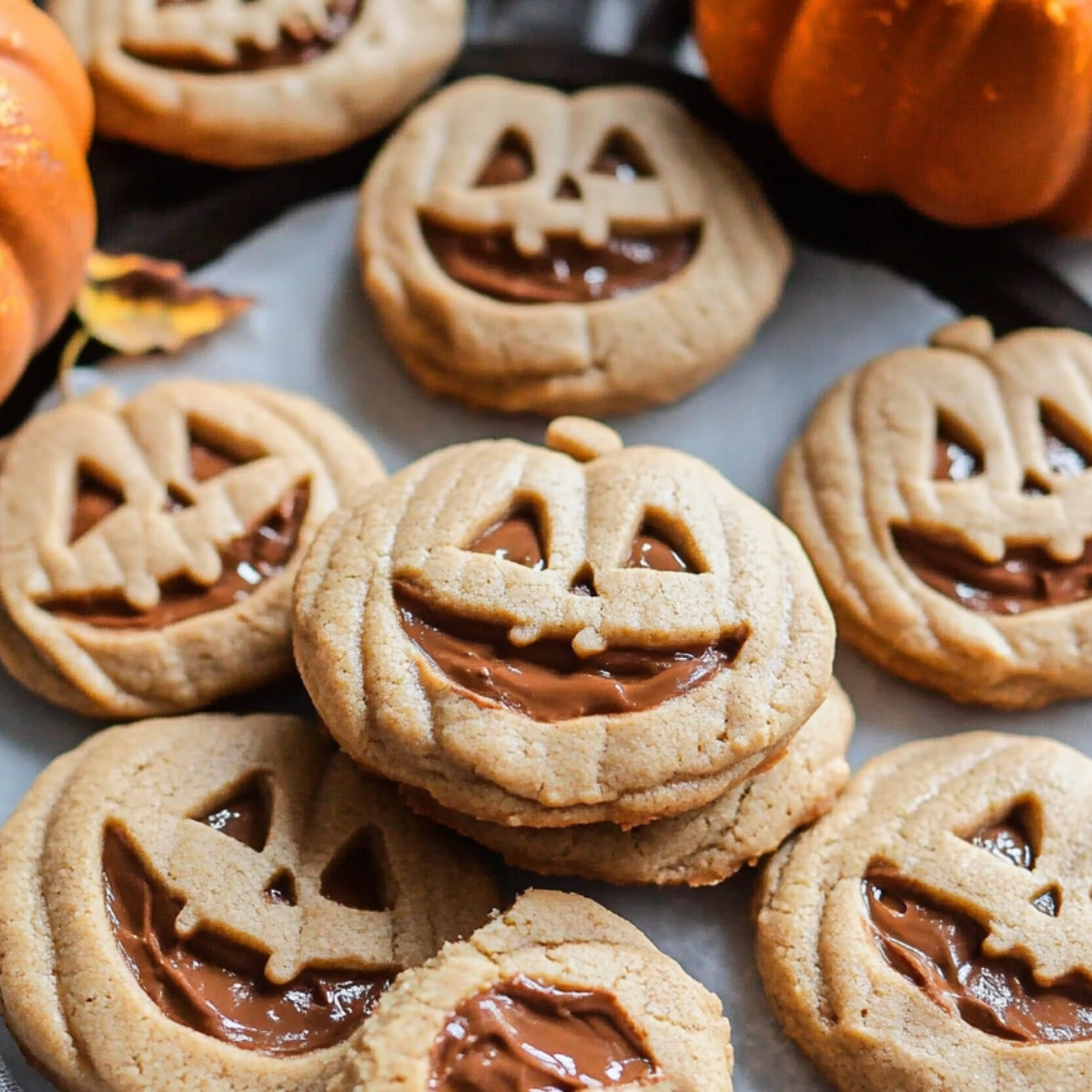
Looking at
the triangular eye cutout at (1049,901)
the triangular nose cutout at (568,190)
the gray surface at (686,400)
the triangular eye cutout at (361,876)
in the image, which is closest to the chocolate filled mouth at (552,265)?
the triangular nose cutout at (568,190)

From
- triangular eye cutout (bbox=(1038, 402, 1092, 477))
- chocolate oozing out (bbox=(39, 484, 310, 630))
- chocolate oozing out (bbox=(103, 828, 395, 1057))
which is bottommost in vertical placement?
chocolate oozing out (bbox=(103, 828, 395, 1057))

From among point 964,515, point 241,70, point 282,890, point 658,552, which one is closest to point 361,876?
point 282,890

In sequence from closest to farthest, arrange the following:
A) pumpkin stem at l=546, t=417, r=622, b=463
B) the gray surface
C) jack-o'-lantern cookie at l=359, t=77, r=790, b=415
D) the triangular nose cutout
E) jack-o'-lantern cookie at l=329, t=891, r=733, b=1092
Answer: jack-o'-lantern cookie at l=329, t=891, r=733, b=1092 < pumpkin stem at l=546, t=417, r=622, b=463 < the gray surface < jack-o'-lantern cookie at l=359, t=77, r=790, b=415 < the triangular nose cutout

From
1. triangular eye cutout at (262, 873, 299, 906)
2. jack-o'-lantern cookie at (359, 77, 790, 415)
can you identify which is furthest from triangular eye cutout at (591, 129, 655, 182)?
triangular eye cutout at (262, 873, 299, 906)

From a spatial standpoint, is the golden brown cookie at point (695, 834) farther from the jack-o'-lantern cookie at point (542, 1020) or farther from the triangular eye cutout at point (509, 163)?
the triangular eye cutout at point (509, 163)

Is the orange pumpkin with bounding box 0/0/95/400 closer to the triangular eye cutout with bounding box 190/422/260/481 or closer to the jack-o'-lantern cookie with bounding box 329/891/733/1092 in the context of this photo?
the triangular eye cutout with bounding box 190/422/260/481
